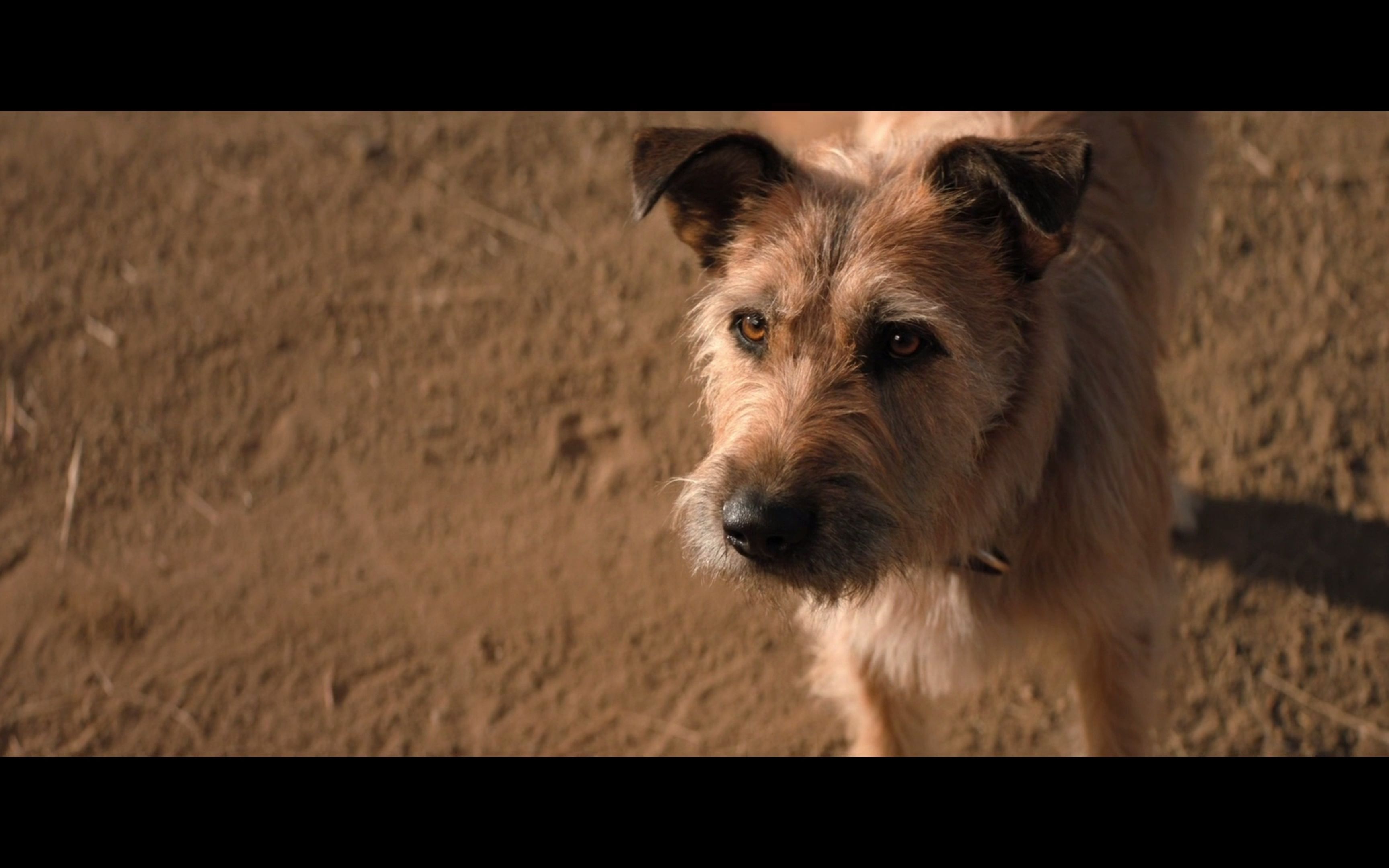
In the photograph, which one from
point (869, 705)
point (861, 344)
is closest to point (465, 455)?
point (869, 705)

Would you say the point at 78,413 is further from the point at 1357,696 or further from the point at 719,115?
the point at 1357,696

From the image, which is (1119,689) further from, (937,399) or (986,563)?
(937,399)

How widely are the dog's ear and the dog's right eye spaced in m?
0.28

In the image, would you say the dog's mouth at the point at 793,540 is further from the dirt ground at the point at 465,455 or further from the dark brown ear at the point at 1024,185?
the dirt ground at the point at 465,455

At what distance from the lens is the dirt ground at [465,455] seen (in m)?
4.10

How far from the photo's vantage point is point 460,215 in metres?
5.59

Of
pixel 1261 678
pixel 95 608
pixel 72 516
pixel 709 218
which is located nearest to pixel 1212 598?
pixel 1261 678

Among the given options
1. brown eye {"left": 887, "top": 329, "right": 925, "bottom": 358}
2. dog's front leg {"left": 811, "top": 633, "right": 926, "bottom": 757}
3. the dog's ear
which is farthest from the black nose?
dog's front leg {"left": 811, "top": 633, "right": 926, "bottom": 757}

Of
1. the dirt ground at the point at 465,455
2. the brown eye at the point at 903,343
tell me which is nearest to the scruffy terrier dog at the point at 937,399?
the brown eye at the point at 903,343

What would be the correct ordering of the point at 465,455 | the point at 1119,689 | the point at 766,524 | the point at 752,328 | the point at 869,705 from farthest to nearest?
1. the point at 465,455
2. the point at 869,705
3. the point at 1119,689
4. the point at 752,328
5. the point at 766,524

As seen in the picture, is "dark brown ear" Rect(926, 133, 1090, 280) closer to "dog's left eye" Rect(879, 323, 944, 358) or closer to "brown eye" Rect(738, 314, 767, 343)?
"dog's left eye" Rect(879, 323, 944, 358)

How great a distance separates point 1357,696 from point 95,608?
4.92 metres

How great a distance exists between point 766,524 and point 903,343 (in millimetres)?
589

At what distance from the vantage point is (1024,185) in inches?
98.6
